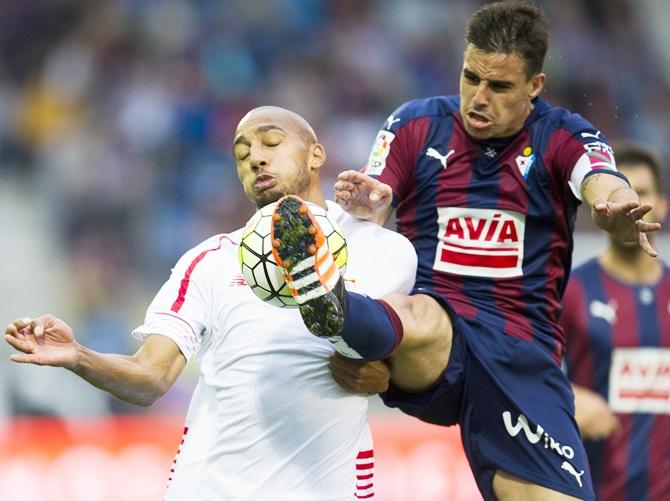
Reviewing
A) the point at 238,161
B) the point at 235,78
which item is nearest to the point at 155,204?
the point at 235,78

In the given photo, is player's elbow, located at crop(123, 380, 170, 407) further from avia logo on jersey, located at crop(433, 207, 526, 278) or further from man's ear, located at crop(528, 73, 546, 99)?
man's ear, located at crop(528, 73, 546, 99)

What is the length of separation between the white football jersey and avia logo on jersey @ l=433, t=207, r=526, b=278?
243mm

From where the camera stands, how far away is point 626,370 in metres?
5.66

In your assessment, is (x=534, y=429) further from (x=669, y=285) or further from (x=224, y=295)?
(x=669, y=285)

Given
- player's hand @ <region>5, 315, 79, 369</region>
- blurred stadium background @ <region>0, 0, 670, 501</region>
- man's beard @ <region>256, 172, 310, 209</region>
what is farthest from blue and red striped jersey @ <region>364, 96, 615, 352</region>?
blurred stadium background @ <region>0, 0, 670, 501</region>

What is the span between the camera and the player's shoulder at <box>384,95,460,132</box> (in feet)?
14.9

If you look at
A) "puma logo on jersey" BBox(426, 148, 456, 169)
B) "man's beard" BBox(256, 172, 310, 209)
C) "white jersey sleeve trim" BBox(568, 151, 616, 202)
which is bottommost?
"white jersey sleeve trim" BBox(568, 151, 616, 202)

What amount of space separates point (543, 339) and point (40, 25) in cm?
738

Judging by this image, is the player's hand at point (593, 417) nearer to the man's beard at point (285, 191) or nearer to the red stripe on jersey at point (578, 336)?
the red stripe on jersey at point (578, 336)

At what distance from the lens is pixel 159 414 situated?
880 cm

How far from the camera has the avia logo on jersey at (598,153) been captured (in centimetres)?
412

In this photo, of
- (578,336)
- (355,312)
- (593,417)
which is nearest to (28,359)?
(355,312)

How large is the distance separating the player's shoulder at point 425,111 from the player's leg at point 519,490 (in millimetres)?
1284

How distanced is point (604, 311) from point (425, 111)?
5.42ft
